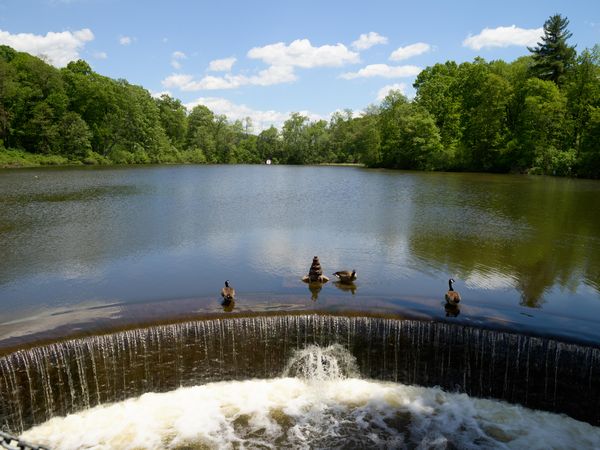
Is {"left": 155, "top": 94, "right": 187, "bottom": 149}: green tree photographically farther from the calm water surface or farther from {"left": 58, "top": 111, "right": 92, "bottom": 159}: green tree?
the calm water surface

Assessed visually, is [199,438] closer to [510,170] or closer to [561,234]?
[561,234]

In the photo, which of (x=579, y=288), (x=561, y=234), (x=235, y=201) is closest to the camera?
(x=579, y=288)

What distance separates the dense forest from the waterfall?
43.7 metres

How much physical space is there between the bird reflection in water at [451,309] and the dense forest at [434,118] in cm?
4255

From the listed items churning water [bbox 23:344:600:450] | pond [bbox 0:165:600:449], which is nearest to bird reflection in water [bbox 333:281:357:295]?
pond [bbox 0:165:600:449]

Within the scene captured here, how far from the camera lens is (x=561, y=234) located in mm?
20688

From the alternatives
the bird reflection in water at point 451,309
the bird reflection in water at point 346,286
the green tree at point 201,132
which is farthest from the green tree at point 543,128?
the green tree at point 201,132

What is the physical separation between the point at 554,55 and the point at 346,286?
57.0 meters

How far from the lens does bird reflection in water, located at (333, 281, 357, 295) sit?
1308 cm

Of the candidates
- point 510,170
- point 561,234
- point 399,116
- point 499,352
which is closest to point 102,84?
point 399,116

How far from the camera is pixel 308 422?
912cm

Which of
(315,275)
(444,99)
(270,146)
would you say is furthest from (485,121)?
(270,146)

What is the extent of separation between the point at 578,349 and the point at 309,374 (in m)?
5.80

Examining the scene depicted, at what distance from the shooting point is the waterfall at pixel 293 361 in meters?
9.23
